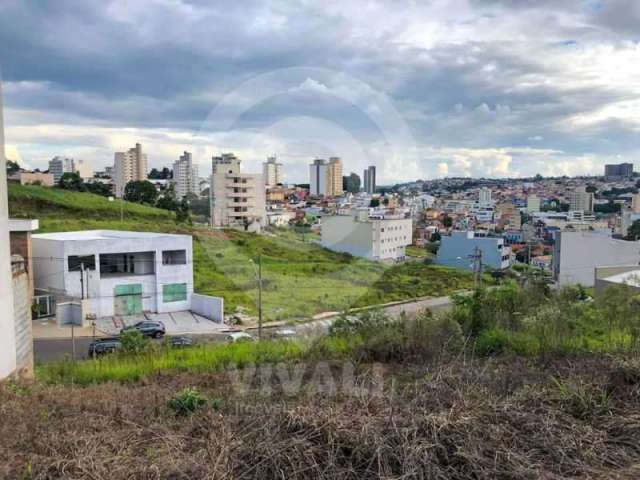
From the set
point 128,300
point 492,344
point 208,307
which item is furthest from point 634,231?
point 492,344

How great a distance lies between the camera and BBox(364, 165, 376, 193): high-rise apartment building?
15.1 feet

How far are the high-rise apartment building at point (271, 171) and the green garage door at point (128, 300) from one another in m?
9.58

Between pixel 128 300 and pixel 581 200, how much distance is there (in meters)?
54.8

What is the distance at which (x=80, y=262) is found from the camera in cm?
1402

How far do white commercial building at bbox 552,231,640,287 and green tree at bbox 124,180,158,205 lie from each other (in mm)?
25626

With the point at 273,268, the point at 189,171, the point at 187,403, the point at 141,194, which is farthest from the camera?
the point at 141,194

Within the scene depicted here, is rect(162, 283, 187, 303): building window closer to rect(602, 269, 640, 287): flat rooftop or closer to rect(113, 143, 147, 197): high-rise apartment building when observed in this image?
rect(602, 269, 640, 287): flat rooftop

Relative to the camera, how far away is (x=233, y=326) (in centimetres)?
1402

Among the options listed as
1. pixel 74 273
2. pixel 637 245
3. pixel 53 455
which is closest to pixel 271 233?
pixel 74 273

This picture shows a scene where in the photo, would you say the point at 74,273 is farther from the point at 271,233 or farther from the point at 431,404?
the point at 431,404

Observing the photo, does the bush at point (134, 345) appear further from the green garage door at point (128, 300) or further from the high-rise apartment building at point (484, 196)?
the high-rise apartment building at point (484, 196)

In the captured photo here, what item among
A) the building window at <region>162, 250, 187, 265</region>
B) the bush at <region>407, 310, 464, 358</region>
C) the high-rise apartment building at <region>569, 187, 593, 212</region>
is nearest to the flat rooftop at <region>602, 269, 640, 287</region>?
the bush at <region>407, 310, 464, 358</region>

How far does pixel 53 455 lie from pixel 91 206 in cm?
2893

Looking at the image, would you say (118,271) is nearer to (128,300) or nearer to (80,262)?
(128,300)
